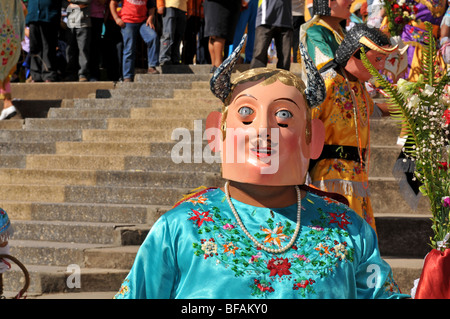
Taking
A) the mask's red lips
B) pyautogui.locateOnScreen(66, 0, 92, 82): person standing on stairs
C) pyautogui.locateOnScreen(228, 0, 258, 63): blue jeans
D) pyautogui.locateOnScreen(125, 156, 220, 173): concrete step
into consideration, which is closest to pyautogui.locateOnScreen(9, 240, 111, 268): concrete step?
pyautogui.locateOnScreen(125, 156, 220, 173): concrete step

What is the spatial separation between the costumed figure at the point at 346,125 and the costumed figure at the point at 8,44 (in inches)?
218

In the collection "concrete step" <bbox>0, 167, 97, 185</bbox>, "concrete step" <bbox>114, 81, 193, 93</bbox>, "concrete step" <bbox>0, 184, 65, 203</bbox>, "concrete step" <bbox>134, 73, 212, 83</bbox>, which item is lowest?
"concrete step" <bbox>0, 184, 65, 203</bbox>

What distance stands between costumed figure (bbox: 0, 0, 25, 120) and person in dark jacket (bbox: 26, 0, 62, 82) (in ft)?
2.29

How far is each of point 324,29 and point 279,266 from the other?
2839 mm

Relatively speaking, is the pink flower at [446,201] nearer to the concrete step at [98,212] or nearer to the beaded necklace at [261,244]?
the beaded necklace at [261,244]

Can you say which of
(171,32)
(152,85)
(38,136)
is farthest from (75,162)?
(171,32)

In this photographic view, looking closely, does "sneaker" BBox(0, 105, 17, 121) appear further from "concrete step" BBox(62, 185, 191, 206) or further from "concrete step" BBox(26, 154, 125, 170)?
"concrete step" BBox(62, 185, 191, 206)

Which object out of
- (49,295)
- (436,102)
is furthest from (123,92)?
(436,102)

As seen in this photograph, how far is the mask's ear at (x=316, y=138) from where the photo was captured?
10.6 ft

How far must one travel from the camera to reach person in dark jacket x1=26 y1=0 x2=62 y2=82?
1066cm

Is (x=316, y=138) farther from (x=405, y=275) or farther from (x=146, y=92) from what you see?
(x=146, y=92)

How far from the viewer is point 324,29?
541 centimetres

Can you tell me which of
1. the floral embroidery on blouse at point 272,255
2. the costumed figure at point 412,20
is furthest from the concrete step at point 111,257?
the costumed figure at point 412,20

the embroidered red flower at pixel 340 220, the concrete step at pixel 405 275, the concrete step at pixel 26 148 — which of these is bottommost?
the concrete step at pixel 405 275
